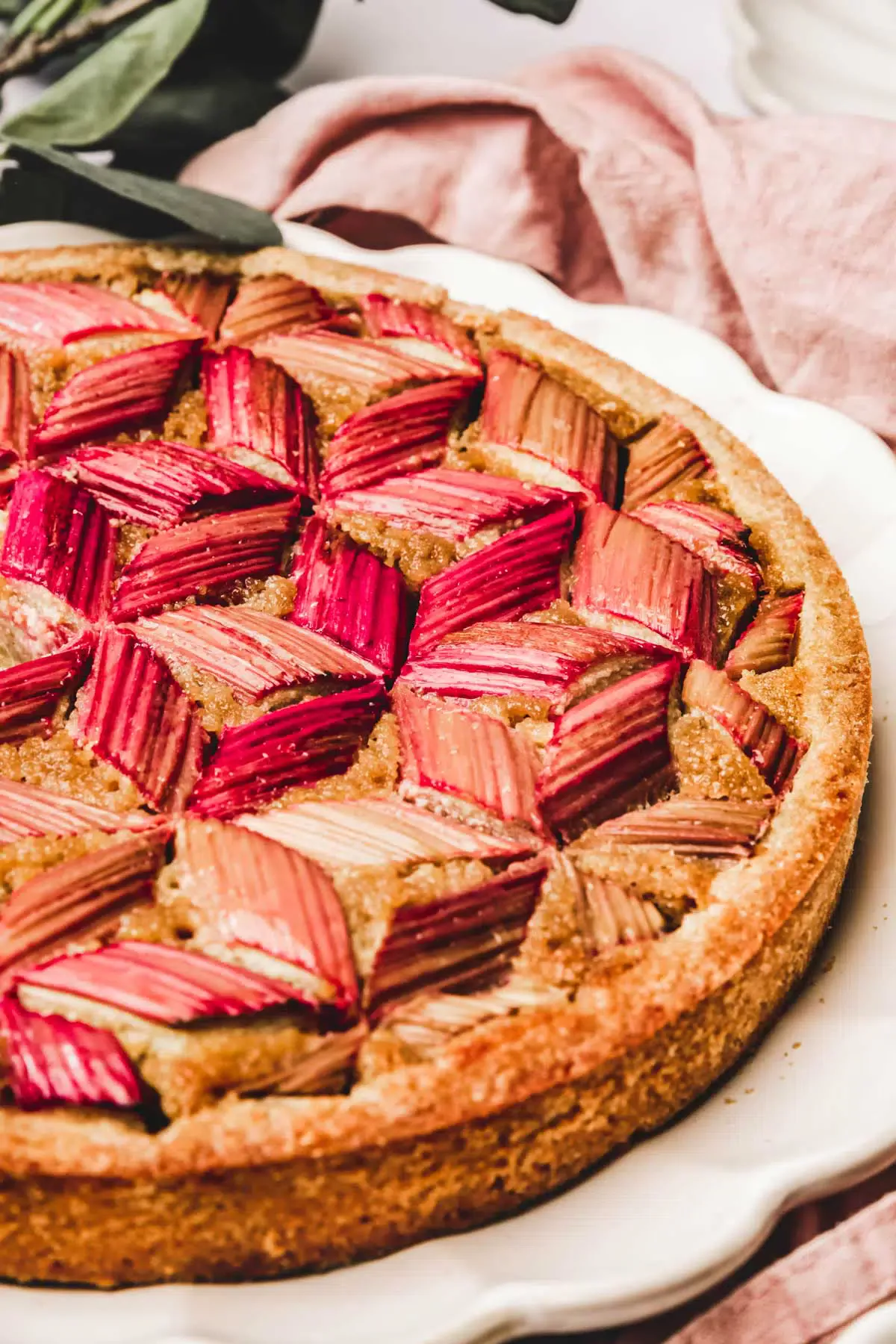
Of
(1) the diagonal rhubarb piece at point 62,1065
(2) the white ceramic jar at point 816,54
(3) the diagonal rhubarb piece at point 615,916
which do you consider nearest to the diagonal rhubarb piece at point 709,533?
(3) the diagonal rhubarb piece at point 615,916

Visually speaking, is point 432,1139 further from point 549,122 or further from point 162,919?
point 549,122

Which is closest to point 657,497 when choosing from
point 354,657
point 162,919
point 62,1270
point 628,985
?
point 354,657

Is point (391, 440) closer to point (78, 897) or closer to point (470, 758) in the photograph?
point (470, 758)

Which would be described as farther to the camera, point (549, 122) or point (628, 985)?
point (549, 122)

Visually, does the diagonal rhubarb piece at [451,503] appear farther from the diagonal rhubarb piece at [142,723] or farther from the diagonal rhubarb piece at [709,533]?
the diagonal rhubarb piece at [142,723]

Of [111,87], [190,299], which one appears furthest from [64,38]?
[190,299]

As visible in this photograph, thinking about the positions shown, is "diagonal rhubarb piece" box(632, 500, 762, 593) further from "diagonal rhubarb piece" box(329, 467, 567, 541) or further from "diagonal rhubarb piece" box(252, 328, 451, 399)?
"diagonal rhubarb piece" box(252, 328, 451, 399)

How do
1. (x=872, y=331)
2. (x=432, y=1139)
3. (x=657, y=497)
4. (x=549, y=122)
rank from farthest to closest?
(x=549, y=122)
(x=872, y=331)
(x=657, y=497)
(x=432, y=1139)
